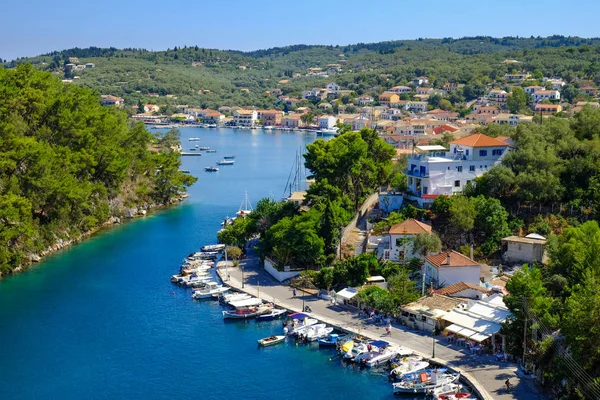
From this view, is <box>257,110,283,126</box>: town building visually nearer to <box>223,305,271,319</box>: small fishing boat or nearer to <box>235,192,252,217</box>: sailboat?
<box>235,192,252,217</box>: sailboat

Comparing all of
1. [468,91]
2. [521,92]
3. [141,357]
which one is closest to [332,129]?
[468,91]

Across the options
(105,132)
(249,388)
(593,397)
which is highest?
(105,132)

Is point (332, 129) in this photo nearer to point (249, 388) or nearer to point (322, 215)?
point (322, 215)

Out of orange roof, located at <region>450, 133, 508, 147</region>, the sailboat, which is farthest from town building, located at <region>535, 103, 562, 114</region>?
orange roof, located at <region>450, 133, 508, 147</region>

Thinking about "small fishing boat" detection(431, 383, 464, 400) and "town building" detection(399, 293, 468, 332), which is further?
"town building" detection(399, 293, 468, 332)

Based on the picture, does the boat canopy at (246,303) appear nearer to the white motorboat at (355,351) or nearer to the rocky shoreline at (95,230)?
the white motorboat at (355,351)

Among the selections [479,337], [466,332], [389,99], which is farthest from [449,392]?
[389,99]

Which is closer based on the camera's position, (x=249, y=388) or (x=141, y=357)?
(x=249, y=388)
